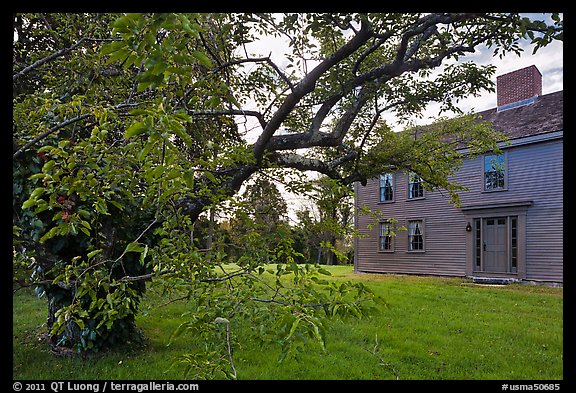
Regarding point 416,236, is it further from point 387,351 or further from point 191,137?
point 191,137

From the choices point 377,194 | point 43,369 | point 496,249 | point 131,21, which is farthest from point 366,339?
point 377,194

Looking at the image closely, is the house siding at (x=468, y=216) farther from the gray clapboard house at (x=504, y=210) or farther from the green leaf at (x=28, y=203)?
the green leaf at (x=28, y=203)

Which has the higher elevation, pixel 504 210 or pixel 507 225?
pixel 504 210

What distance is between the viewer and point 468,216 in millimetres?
10031

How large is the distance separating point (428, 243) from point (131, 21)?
10.9 m

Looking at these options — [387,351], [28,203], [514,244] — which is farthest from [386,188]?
[28,203]

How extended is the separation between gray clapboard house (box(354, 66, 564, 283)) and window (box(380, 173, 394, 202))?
Answer: 0.13 meters

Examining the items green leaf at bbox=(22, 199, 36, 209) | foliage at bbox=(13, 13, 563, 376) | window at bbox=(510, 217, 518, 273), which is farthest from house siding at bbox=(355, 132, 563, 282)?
green leaf at bbox=(22, 199, 36, 209)

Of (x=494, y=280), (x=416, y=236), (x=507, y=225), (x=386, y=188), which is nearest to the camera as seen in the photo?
(x=494, y=280)

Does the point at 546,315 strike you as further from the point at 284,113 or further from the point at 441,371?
the point at 284,113

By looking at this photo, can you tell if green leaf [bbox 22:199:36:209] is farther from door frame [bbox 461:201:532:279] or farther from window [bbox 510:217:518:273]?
window [bbox 510:217:518:273]

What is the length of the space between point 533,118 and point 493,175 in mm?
1535

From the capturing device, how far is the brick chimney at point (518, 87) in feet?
31.6

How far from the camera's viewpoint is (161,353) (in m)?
3.56
